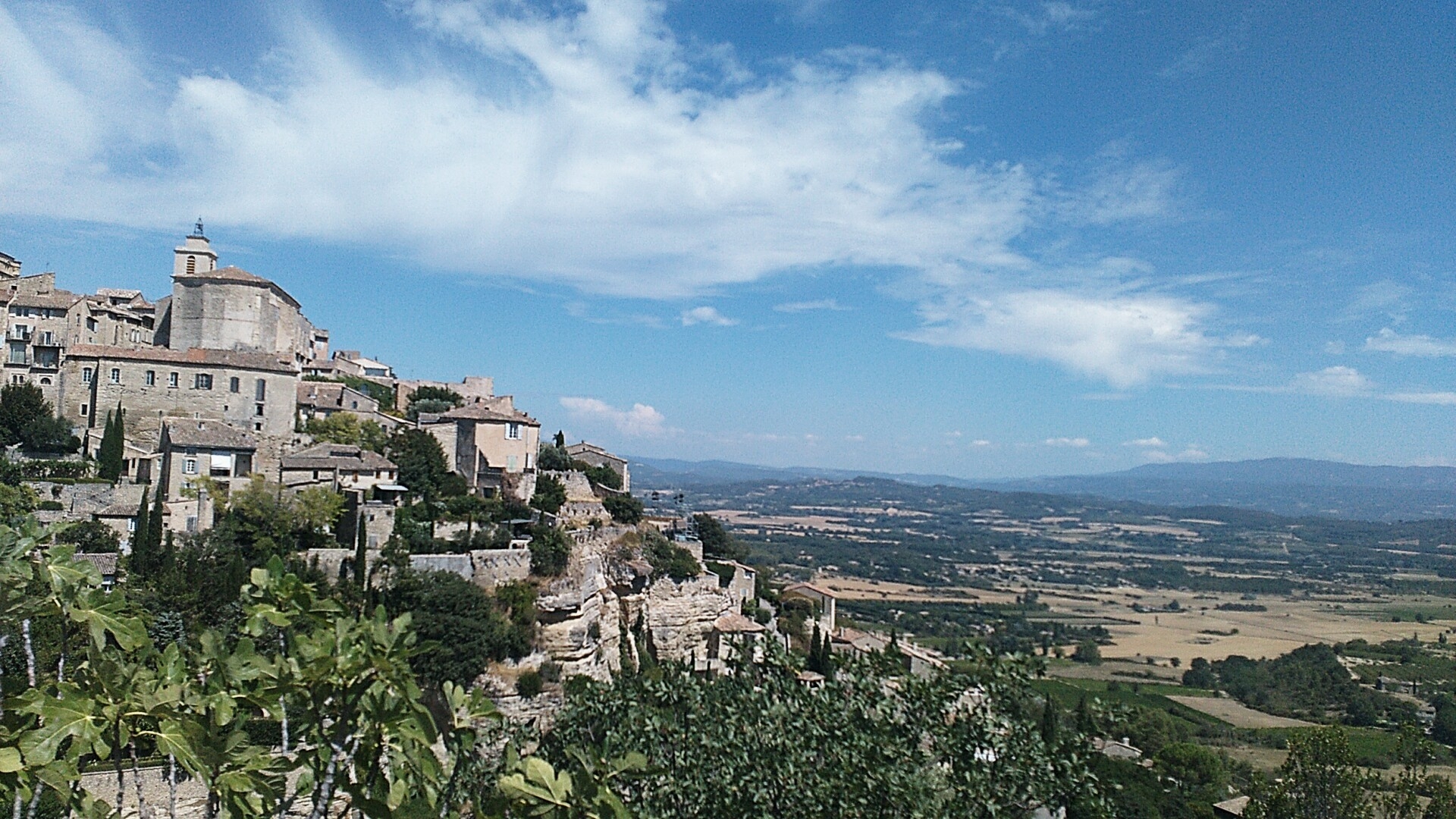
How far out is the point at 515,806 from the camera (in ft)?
12.3

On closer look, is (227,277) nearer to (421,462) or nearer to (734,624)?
(421,462)

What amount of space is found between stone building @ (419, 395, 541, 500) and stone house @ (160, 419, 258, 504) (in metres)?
6.85

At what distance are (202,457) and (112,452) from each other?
9.25 ft

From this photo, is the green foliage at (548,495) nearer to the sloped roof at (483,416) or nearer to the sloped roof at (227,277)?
the sloped roof at (483,416)

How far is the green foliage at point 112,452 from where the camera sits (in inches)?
1133

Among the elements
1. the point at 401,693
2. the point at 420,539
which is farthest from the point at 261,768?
the point at 420,539

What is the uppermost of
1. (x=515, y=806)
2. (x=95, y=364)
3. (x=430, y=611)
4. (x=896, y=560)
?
(x=95, y=364)

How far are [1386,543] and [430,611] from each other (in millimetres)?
222374

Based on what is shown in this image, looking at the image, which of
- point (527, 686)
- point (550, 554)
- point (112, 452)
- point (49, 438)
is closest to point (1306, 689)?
point (550, 554)

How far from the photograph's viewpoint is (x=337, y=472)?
101 ft

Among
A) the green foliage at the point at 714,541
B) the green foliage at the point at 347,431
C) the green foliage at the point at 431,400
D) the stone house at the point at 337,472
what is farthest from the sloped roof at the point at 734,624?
the green foliage at the point at 431,400

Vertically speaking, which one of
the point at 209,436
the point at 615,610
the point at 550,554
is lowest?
the point at 615,610

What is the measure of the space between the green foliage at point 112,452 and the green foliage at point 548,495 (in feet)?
45.4

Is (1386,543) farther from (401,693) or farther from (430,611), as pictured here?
(401,693)
